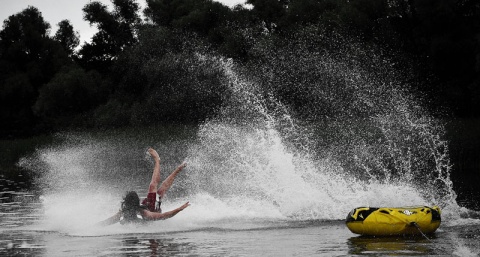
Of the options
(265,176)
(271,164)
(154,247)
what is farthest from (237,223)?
(154,247)

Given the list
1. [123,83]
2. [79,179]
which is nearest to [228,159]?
[79,179]

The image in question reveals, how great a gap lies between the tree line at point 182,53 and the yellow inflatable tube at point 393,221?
26747 millimetres

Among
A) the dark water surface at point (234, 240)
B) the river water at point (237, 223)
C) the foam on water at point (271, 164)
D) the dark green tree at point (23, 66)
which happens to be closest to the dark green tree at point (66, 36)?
the dark green tree at point (23, 66)

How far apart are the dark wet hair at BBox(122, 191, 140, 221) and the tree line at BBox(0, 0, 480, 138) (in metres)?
27.3

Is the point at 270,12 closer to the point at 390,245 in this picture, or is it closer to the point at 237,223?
the point at 237,223

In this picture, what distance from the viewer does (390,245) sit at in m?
14.5

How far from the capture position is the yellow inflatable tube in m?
15.3

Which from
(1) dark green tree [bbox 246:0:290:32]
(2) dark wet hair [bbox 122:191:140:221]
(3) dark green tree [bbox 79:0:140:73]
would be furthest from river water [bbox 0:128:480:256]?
(3) dark green tree [bbox 79:0:140:73]

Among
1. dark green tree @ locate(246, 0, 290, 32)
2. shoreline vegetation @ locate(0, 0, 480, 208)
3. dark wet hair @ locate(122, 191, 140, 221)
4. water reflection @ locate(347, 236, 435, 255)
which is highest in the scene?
dark green tree @ locate(246, 0, 290, 32)

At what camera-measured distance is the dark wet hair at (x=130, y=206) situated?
1759cm

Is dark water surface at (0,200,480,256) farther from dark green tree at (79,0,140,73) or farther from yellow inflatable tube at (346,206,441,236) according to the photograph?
dark green tree at (79,0,140,73)

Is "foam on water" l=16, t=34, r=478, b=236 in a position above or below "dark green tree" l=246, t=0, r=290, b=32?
below

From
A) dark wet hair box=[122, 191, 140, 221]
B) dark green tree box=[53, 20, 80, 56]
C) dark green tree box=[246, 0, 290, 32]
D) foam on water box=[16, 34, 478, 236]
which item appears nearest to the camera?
dark wet hair box=[122, 191, 140, 221]

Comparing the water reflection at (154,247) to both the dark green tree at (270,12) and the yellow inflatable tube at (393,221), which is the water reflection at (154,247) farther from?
the dark green tree at (270,12)
